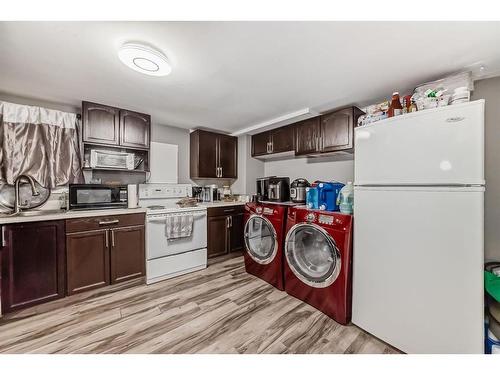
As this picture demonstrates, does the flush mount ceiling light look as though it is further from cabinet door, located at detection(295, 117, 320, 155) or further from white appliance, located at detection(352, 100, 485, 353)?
cabinet door, located at detection(295, 117, 320, 155)

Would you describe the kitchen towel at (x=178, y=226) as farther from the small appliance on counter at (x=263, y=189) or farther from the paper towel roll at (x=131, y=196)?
the small appliance on counter at (x=263, y=189)

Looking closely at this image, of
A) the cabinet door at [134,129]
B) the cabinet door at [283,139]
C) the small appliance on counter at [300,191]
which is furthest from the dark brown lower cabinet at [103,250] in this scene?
the cabinet door at [283,139]

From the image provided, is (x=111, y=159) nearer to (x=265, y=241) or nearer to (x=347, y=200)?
(x=265, y=241)

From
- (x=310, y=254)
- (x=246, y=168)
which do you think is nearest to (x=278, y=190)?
(x=310, y=254)

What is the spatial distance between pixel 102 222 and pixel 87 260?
40 centimetres

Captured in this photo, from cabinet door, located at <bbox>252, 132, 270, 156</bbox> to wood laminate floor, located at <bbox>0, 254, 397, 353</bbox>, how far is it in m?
2.10

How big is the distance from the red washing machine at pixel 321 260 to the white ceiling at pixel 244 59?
1.24m

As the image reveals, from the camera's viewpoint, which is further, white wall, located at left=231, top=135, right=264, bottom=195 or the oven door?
white wall, located at left=231, top=135, right=264, bottom=195

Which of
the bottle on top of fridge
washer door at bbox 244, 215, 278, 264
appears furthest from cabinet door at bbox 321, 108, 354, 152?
washer door at bbox 244, 215, 278, 264

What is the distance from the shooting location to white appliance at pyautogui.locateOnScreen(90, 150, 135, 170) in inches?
90.6

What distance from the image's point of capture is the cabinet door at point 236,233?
10.3 ft
